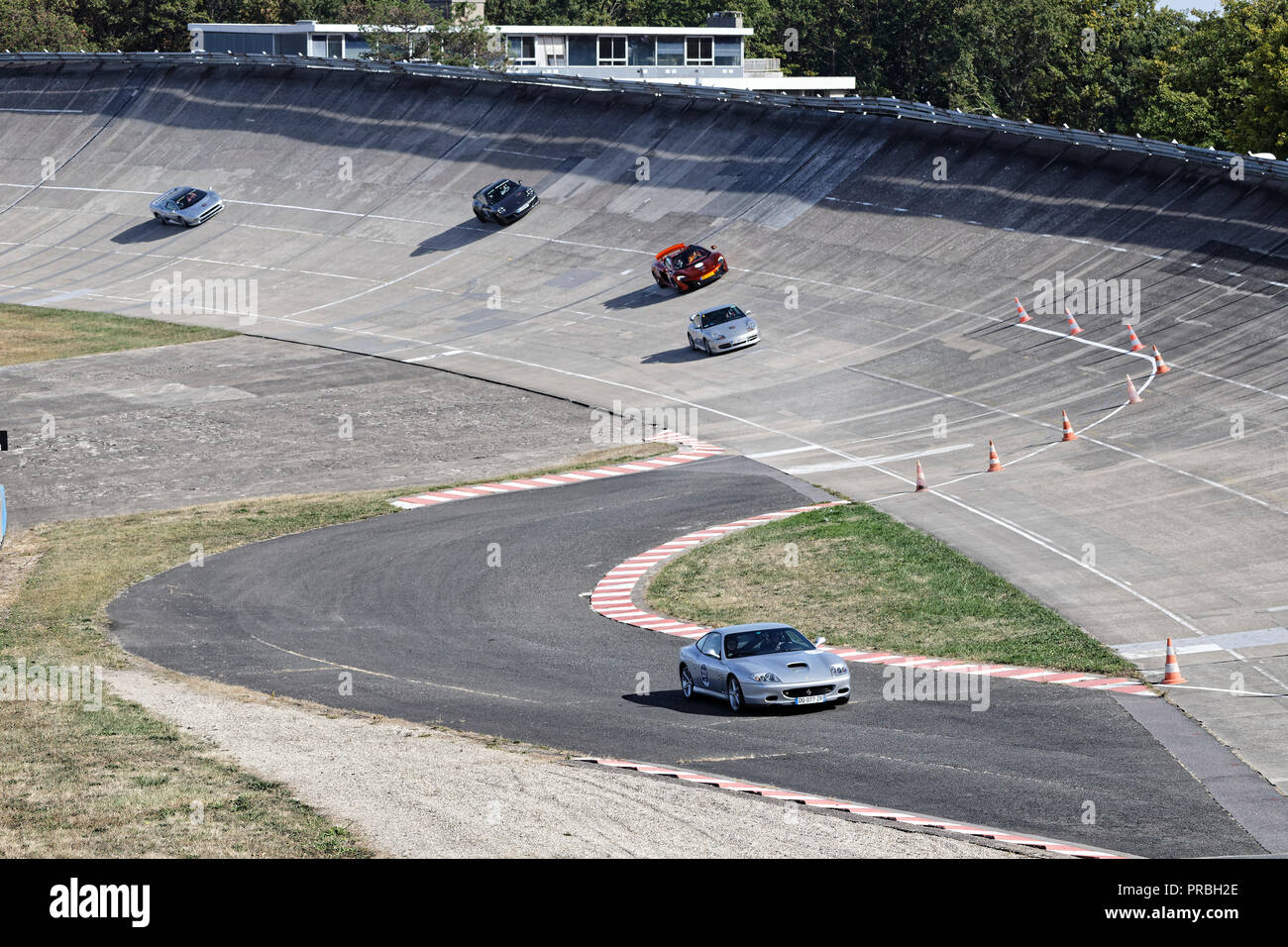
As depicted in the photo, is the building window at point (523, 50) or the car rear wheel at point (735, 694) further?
the building window at point (523, 50)

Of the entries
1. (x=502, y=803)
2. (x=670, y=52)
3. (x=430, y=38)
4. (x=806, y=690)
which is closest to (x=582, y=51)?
(x=670, y=52)

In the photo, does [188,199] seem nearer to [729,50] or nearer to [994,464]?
[994,464]


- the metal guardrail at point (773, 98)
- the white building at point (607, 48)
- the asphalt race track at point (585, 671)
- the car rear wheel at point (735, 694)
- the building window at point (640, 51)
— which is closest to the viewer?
the asphalt race track at point (585, 671)

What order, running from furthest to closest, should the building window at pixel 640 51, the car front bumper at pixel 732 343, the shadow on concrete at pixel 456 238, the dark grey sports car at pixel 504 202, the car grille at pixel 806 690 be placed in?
the building window at pixel 640 51
the dark grey sports car at pixel 504 202
the shadow on concrete at pixel 456 238
the car front bumper at pixel 732 343
the car grille at pixel 806 690

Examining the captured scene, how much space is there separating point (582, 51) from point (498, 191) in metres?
50.0

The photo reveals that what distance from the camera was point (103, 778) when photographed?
16969mm

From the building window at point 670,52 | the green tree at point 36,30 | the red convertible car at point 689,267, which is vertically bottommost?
the red convertible car at point 689,267

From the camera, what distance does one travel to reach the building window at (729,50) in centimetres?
11138

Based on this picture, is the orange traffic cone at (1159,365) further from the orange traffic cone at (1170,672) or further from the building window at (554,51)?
the building window at (554,51)

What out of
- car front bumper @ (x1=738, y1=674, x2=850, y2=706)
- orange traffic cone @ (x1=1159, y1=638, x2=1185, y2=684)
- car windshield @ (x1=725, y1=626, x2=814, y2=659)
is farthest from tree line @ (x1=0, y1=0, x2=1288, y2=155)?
car front bumper @ (x1=738, y1=674, x2=850, y2=706)

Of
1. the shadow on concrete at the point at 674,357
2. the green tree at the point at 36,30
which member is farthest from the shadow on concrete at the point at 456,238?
the green tree at the point at 36,30

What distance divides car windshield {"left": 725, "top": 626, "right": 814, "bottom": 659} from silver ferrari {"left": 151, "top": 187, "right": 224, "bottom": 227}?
57.1 metres

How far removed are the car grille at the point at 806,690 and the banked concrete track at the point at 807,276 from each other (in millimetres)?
5063

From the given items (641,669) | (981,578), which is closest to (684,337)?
(981,578)
